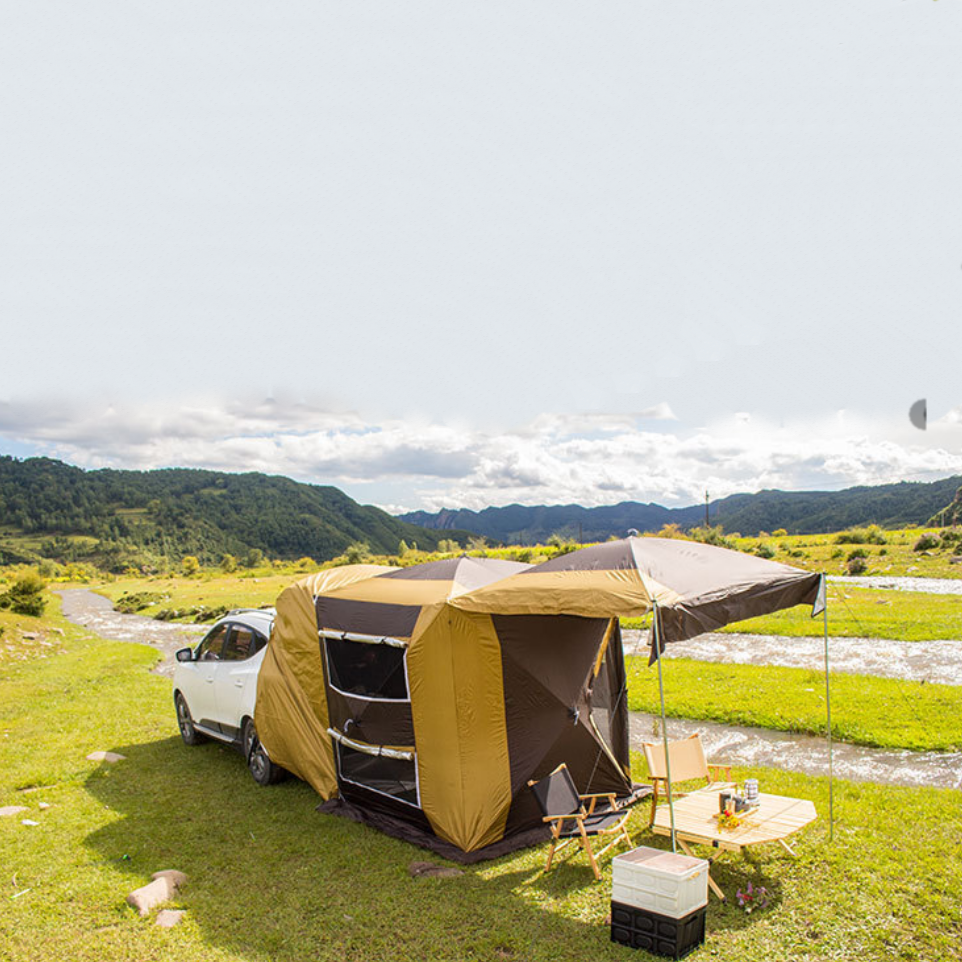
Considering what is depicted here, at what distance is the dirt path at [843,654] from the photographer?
16.0m

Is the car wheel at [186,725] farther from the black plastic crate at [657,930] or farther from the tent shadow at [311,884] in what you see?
the black plastic crate at [657,930]

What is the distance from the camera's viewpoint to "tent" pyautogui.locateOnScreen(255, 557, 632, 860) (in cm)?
751

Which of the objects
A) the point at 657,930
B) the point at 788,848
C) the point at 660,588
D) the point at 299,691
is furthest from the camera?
the point at 299,691

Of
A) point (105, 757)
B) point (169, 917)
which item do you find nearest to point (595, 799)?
point (169, 917)

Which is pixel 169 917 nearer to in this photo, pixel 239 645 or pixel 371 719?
pixel 371 719

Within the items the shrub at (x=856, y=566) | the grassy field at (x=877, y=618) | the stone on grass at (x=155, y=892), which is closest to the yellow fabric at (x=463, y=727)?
the stone on grass at (x=155, y=892)

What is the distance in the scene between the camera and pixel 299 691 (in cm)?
936

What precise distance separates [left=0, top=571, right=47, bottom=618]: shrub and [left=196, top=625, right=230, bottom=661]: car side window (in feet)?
88.4

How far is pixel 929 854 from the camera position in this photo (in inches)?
260

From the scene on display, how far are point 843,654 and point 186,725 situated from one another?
1575cm

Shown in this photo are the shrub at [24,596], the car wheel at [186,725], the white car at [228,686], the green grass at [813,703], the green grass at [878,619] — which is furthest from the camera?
the shrub at [24,596]

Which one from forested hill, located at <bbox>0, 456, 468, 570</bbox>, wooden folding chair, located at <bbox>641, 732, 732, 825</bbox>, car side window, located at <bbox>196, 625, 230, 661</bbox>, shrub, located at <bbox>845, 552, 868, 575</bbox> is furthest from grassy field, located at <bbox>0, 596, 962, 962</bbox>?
forested hill, located at <bbox>0, 456, 468, 570</bbox>

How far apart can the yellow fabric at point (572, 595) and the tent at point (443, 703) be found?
0.17 feet

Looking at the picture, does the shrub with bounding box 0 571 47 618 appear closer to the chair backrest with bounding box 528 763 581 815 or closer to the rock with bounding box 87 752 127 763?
the rock with bounding box 87 752 127 763
